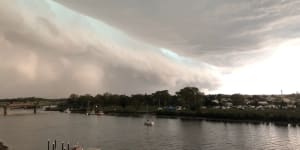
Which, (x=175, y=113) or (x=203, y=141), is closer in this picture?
(x=203, y=141)

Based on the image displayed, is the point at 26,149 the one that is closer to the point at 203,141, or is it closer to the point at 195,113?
the point at 203,141

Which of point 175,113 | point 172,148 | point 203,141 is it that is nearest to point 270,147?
point 203,141

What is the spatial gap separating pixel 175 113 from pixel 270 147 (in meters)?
118

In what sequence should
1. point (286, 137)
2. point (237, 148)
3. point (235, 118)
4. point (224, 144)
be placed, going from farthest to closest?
1. point (235, 118)
2. point (286, 137)
3. point (224, 144)
4. point (237, 148)

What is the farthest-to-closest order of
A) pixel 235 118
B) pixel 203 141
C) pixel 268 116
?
pixel 235 118 → pixel 268 116 → pixel 203 141

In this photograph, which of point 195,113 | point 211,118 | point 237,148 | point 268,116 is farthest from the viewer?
point 195,113

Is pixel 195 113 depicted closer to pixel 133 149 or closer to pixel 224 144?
pixel 224 144

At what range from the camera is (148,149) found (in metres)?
66.1

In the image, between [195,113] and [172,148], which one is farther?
[195,113]

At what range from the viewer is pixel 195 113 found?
176 metres

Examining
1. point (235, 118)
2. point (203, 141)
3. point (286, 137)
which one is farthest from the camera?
point (235, 118)

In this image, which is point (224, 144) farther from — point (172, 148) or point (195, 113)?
point (195, 113)

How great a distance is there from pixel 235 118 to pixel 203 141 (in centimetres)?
7348

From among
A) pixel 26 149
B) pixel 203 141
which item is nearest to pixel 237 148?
pixel 203 141
